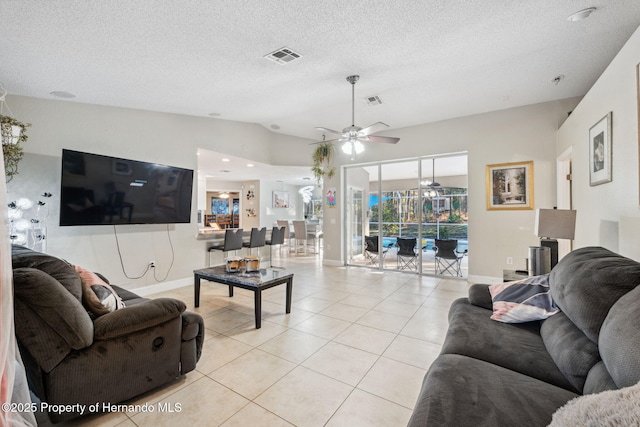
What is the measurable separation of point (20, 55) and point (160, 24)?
1.38m

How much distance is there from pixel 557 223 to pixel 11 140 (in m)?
5.72

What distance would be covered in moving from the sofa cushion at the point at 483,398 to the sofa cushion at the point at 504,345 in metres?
0.14

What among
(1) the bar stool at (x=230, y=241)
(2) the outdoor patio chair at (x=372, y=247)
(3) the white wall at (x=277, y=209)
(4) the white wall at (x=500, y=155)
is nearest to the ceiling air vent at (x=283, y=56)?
(1) the bar stool at (x=230, y=241)

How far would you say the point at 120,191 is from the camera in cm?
391

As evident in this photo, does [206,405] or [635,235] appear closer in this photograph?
[206,405]

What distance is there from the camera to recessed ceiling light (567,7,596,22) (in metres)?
2.25

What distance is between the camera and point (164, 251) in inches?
181

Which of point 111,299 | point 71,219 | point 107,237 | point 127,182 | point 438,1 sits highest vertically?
point 438,1

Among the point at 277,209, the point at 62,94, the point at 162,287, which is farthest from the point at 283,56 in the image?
the point at 277,209

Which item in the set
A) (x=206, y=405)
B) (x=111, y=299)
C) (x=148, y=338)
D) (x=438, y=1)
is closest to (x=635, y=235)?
(x=438, y=1)

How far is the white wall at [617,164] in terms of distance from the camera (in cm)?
213

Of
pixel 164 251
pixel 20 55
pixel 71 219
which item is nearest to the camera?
pixel 20 55

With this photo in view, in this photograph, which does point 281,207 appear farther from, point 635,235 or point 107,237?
point 635,235

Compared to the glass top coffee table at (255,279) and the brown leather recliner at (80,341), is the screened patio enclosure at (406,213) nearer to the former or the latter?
the glass top coffee table at (255,279)
